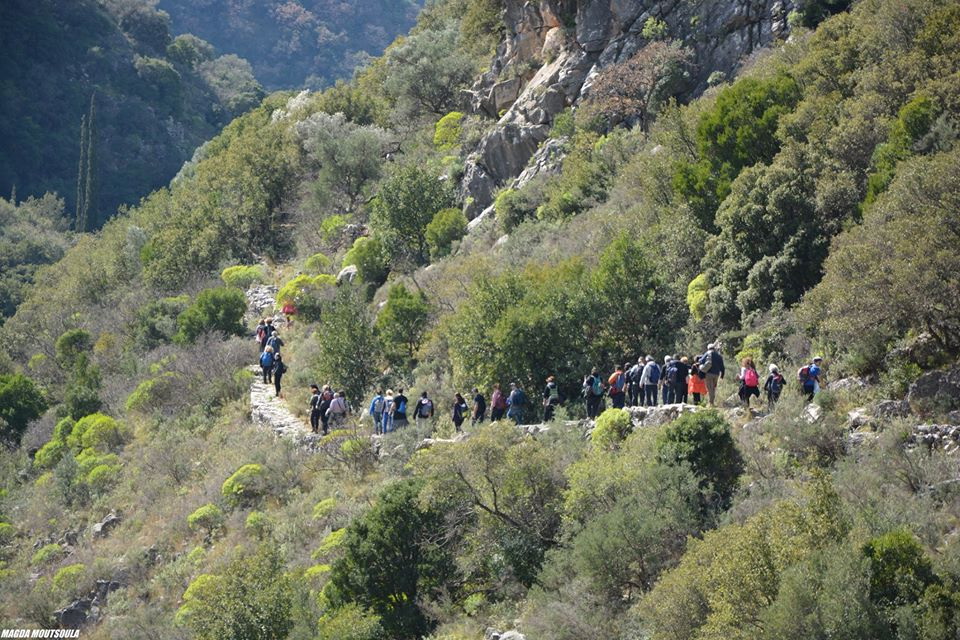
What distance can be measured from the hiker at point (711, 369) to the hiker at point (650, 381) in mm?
1067

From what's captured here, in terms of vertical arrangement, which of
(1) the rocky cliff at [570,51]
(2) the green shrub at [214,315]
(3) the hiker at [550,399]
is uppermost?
(1) the rocky cliff at [570,51]

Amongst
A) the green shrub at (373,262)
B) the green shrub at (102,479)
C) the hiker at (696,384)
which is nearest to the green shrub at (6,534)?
the green shrub at (102,479)

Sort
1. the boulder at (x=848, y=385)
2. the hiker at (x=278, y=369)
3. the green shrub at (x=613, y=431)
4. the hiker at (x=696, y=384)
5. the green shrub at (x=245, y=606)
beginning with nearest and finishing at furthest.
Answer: the boulder at (x=848, y=385) < the green shrub at (x=245, y=606) < the green shrub at (x=613, y=431) < the hiker at (x=696, y=384) < the hiker at (x=278, y=369)

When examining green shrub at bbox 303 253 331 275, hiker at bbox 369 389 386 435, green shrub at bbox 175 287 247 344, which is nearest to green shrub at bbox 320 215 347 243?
green shrub at bbox 303 253 331 275

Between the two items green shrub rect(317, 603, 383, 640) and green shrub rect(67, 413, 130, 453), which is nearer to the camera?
green shrub rect(317, 603, 383, 640)

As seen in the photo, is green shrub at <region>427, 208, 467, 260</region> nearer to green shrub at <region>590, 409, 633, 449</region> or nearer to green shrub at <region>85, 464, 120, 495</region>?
green shrub at <region>85, 464, 120, 495</region>

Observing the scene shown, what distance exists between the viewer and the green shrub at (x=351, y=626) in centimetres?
1994

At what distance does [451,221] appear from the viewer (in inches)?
1660

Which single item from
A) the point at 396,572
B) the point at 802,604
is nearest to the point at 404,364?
the point at 396,572

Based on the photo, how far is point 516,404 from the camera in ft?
85.5

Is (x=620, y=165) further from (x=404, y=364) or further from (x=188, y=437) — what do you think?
(x=188, y=437)

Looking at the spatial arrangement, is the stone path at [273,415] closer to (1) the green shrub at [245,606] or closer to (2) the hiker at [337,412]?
(2) the hiker at [337,412]

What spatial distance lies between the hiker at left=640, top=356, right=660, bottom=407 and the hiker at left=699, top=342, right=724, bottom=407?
1067mm

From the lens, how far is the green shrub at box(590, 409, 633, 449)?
22578mm
